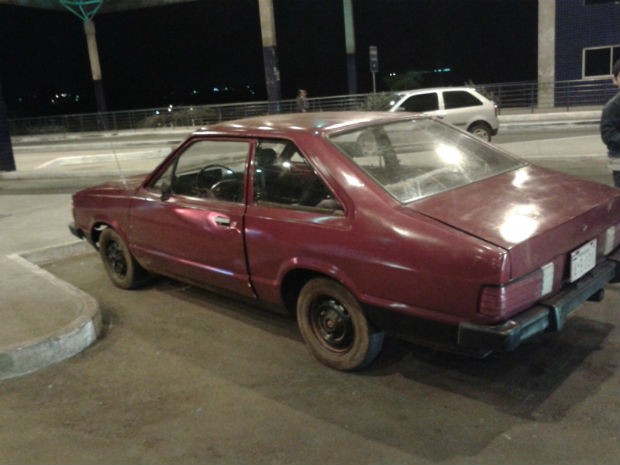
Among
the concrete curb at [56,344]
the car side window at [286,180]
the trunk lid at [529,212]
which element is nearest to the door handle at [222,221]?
the car side window at [286,180]

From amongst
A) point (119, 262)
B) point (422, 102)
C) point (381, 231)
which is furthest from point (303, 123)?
point (422, 102)

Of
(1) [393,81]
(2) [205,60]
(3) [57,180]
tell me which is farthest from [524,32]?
(3) [57,180]

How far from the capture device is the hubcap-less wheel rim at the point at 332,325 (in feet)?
12.6

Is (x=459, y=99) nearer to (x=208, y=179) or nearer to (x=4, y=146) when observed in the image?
(x=208, y=179)

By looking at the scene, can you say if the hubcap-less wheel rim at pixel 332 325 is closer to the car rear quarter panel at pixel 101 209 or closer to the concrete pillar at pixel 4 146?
the car rear quarter panel at pixel 101 209

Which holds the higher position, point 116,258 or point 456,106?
point 456,106

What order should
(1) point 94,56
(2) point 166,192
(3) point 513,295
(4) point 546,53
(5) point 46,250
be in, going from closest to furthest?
(3) point 513,295 < (2) point 166,192 < (5) point 46,250 < (4) point 546,53 < (1) point 94,56

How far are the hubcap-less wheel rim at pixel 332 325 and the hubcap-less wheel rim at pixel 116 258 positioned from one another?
243cm

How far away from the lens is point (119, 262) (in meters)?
5.80

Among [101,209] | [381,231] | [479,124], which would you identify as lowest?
[479,124]

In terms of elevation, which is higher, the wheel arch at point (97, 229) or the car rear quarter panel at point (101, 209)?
the car rear quarter panel at point (101, 209)

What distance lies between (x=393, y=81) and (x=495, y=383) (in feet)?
93.7

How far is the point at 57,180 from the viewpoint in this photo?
14.1 m

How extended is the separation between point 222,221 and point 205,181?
598 mm
